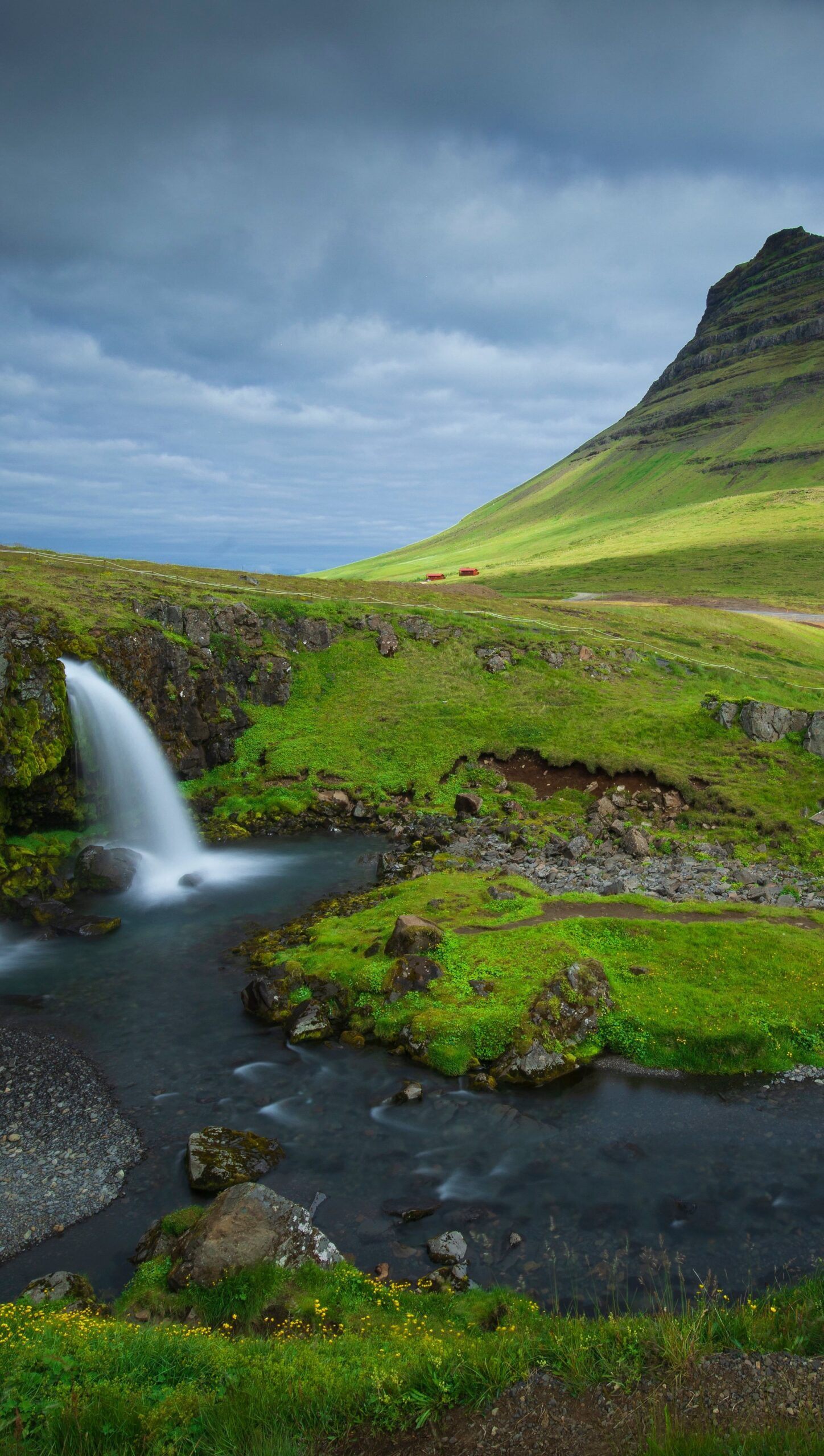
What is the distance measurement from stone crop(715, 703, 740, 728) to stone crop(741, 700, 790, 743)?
745 mm

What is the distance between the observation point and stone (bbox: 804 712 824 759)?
4619 centimetres

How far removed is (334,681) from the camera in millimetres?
59406

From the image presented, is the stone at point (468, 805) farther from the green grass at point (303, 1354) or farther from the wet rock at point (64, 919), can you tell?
the green grass at point (303, 1354)

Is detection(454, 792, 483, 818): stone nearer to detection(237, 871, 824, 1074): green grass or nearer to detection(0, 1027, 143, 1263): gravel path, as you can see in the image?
detection(237, 871, 824, 1074): green grass

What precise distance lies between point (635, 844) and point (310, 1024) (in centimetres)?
2117

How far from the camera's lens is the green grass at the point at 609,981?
21594 millimetres

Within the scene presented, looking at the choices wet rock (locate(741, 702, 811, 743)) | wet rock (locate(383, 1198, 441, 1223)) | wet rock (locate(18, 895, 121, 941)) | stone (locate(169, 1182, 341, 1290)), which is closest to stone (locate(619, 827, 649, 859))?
wet rock (locate(741, 702, 811, 743))

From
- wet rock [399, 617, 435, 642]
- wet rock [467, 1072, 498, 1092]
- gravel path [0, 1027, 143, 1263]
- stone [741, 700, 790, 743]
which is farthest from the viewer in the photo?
wet rock [399, 617, 435, 642]

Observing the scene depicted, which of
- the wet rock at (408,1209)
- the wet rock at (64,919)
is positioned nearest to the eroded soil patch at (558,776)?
the wet rock at (64,919)

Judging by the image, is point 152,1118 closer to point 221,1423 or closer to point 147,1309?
point 147,1309

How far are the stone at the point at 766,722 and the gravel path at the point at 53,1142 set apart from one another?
44.0m

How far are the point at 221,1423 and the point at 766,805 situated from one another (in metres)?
39.5

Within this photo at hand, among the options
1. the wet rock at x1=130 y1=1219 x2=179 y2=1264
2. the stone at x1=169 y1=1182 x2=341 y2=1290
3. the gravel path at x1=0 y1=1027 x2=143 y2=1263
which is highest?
the stone at x1=169 y1=1182 x2=341 y2=1290

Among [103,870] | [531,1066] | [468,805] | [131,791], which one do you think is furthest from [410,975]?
[131,791]
